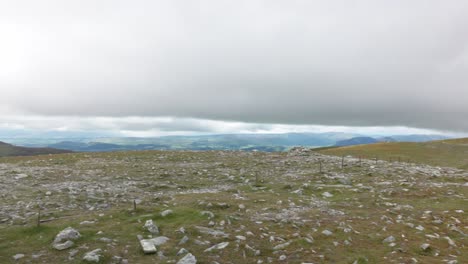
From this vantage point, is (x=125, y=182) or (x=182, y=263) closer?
(x=182, y=263)

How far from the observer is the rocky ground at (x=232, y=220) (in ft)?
35.9

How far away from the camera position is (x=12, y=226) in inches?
525

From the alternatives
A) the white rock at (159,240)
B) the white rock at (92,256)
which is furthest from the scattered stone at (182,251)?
the white rock at (92,256)

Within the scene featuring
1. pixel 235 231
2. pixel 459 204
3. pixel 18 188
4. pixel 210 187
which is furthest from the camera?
pixel 210 187

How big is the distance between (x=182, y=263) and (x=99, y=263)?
9.25 ft

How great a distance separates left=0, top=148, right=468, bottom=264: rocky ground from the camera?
35.9ft

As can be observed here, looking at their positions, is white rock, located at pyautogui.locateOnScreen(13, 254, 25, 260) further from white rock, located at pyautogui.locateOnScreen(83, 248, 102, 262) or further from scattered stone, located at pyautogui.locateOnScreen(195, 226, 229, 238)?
scattered stone, located at pyautogui.locateOnScreen(195, 226, 229, 238)

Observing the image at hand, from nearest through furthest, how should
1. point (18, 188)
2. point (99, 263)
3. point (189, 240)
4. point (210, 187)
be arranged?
point (99, 263) → point (189, 240) → point (18, 188) → point (210, 187)

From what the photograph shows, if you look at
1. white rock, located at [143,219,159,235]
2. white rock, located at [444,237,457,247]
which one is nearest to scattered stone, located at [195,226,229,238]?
white rock, located at [143,219,159,235]

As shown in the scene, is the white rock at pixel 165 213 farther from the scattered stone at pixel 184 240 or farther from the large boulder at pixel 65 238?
the large boulder at pixel 65 238

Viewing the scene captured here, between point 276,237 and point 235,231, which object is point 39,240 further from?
point 276,237

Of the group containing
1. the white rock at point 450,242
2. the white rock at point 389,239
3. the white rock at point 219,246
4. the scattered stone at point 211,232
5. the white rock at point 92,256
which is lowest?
the white rock at point 450,242

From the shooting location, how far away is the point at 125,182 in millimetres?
26078

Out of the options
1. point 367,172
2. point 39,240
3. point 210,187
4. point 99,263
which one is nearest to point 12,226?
point 39,240
